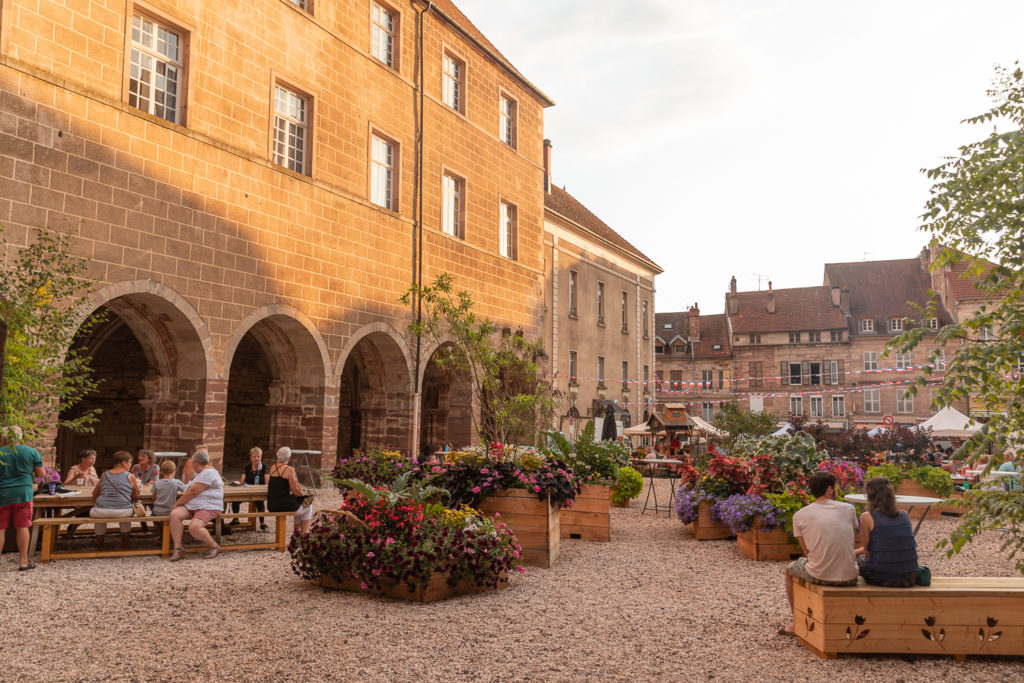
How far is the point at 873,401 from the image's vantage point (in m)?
47.0

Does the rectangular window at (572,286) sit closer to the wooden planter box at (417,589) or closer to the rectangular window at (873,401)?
the wooden planter box at (417,589)

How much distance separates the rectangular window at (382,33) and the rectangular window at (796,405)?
39.3 metres

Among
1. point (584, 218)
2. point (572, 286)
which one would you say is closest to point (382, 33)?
point (572, 286)

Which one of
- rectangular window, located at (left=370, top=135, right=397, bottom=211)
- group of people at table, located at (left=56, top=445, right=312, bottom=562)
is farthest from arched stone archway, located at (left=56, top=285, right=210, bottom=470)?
rectangular window, located at (left=370, top=135, right=397, bottom=211)

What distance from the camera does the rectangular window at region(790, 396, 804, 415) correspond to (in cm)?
4869

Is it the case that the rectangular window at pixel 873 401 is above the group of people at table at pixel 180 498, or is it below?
above

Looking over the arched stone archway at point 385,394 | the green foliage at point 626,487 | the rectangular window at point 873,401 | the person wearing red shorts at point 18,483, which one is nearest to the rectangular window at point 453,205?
the arched stone archway at point 385,394

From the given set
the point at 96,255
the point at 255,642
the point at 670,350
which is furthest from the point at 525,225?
the point at 670,350

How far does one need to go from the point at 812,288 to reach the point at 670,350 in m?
10.3

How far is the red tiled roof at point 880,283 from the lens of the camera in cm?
4875

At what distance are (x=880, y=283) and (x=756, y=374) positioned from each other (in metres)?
9.87

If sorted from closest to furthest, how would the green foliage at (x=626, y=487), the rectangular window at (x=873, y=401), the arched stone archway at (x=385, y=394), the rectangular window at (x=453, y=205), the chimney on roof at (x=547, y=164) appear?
1. the green foliage at (x=626, y=487)
2. the arched stone archway at (x=385, y=394)
3. the rectangular window at (x=453, y=205)
4. the chimney on roof at (x=547, y=164)
5. the rectangular window at (x=873, y=401)

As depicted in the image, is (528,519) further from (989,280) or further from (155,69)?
(155,69)

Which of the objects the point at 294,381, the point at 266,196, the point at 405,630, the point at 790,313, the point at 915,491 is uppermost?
the point at 790,313
